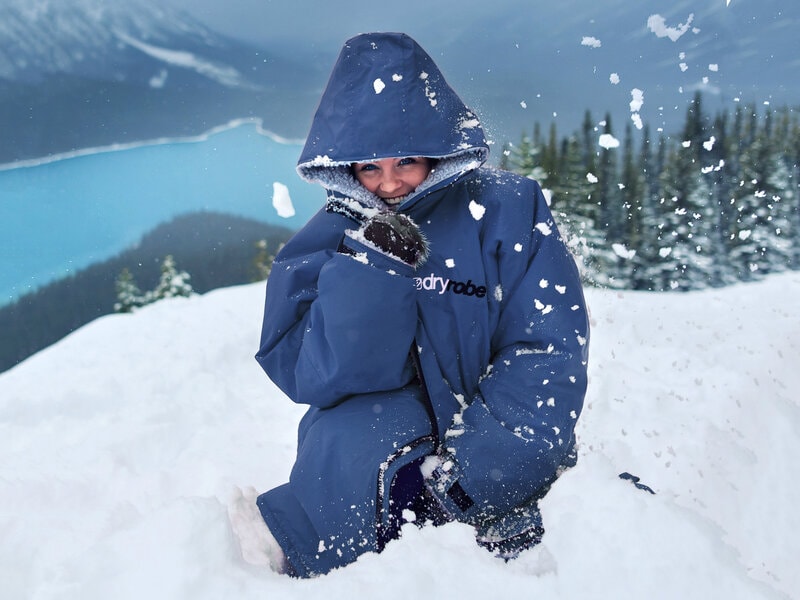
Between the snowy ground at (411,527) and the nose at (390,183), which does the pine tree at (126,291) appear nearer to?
the snowy ground at (411,527)

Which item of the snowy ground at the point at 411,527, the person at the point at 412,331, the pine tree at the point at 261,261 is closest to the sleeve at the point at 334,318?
the person at the point at 412,331

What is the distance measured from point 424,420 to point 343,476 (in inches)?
14.4

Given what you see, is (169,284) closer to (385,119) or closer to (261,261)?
(261,261)

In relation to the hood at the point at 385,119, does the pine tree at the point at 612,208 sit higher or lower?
lower

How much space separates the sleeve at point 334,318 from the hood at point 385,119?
270 mm

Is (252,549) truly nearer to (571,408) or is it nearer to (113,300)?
(571,408)

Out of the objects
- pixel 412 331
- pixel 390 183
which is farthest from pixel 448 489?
pixel 390 183

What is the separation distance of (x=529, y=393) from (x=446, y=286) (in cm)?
52

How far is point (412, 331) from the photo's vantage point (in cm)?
242

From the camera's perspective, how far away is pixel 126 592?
5.26 feet

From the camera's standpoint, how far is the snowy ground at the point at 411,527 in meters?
1.56

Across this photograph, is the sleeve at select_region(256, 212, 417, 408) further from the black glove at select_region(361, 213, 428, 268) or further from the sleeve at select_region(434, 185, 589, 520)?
the sleeve at select_region(434, 185, 589, 520)

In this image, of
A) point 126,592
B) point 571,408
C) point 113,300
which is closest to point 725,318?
point 571,408

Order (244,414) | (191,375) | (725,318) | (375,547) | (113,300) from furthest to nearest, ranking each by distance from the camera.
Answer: (113,300) < (725,318) < (191,375) < (244,414) < (375,547)
